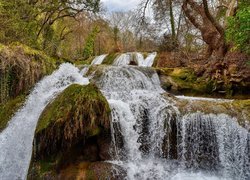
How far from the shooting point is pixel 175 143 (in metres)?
6.18

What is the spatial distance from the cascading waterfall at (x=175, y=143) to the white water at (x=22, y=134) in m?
1.68

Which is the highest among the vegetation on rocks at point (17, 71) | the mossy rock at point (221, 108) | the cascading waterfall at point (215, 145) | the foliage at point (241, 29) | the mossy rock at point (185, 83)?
the foliage at point (241, 29)

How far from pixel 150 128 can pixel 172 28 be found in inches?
477

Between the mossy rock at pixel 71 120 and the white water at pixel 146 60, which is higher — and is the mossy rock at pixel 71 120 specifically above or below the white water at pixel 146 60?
below

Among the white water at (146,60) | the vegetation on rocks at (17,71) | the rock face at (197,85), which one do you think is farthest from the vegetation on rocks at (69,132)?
the white water at (146,60)

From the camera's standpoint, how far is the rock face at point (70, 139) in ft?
16.9

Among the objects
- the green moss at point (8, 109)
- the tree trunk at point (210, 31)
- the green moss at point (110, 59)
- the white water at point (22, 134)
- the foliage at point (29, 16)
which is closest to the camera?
the white water at point (22, 134)

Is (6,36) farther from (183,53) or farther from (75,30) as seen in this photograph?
(75,30)

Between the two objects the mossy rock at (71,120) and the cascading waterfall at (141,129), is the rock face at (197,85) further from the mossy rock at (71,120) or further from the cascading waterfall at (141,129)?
the mossy rock at (71,120)

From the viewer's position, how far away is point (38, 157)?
207 inches

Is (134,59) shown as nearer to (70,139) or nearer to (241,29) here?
(241,29)

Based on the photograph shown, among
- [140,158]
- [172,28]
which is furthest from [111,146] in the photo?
[172,28]

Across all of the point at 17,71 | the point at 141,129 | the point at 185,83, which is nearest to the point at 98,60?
the point at 185,83

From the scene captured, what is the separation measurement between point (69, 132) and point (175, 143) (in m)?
2.31
